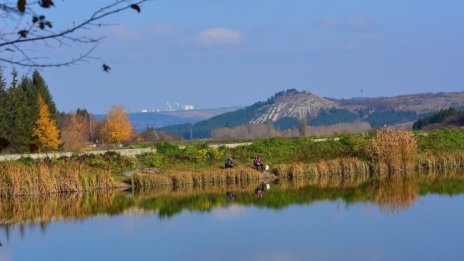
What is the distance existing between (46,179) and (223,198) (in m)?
6.63

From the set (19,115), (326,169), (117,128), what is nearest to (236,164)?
(326,169)

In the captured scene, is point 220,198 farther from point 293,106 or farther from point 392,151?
point 293,106

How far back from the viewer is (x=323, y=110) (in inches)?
6973

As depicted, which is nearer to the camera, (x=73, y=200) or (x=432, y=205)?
(x=432, y=205)

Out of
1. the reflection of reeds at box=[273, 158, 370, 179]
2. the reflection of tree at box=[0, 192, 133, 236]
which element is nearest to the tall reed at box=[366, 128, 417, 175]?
the reflection of reeds at box=[273, 158, 370, 179]

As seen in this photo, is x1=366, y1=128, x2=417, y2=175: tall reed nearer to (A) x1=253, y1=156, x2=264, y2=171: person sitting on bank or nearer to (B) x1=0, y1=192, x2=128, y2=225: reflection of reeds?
(A) x1=253, y1=156, x2=264, y2=171: person sitting on bank

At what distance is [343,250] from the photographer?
17.5m

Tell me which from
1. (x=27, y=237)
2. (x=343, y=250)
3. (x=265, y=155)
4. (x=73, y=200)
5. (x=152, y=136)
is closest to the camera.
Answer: (x=343, y=250)

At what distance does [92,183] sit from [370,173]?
37.5ft

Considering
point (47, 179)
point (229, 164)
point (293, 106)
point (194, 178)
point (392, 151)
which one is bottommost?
point (194, 178)

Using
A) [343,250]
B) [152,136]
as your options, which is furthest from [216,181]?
[152,136]

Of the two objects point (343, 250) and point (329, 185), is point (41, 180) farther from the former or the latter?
point (343, 250)

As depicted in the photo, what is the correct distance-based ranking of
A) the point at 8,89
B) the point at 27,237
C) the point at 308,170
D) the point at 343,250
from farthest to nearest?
1. the point at 8,89
2. the point at 308,170
3. the point at 27,237
4. the point at 343,250

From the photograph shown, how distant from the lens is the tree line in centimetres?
4303
